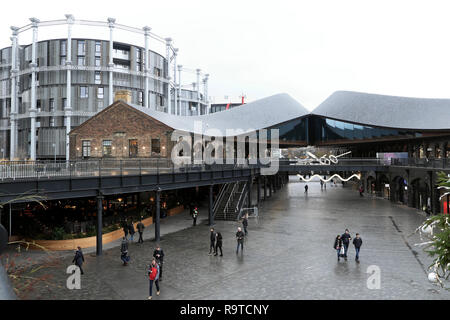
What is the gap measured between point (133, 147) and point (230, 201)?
40.4 ft

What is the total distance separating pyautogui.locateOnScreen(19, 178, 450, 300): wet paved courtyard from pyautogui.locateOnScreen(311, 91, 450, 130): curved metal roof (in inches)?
934

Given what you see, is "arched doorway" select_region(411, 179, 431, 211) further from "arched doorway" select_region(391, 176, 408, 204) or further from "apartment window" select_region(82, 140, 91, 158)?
"apartment window" select_region(82, 140, 91, 158)

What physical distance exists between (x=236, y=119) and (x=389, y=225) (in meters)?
31.0

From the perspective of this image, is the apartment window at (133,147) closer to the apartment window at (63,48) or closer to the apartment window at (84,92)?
the apartment window at (84,92)

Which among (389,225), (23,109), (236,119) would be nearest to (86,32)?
(23,109)

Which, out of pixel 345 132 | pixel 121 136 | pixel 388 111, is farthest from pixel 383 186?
pixel 121 136

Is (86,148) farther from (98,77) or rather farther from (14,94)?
(14,94)

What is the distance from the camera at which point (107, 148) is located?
34.8m

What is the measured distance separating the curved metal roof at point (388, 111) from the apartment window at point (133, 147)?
3165 centimetres

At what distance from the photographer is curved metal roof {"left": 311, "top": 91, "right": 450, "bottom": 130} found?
4075 cm
